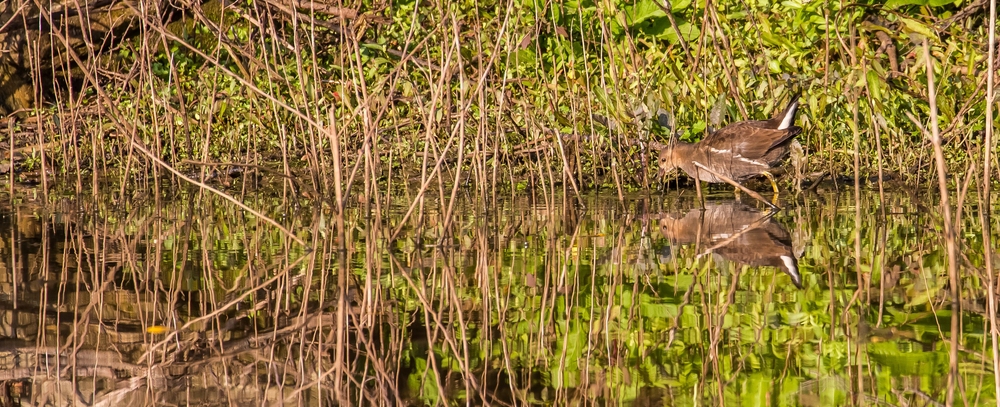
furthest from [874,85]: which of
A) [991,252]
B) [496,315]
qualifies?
[496,315]

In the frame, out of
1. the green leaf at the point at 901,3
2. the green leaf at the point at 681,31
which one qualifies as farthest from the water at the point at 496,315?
the green leaf at the point at 681,31

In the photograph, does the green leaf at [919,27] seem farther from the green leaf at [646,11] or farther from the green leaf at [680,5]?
the green leaf at [646,11]

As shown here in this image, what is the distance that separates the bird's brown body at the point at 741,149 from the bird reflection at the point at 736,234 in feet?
1.28

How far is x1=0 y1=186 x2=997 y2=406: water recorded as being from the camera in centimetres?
262

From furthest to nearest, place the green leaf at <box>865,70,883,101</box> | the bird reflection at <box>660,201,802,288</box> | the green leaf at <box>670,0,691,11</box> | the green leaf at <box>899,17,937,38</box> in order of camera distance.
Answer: the green leaf at <box>670,0,691,11</box>, the green leaf at <box>899,17,937,38</box>, the green leaf at <box>865,70,883,101</box>, the bird reflection at <box>660,201,802,288</box>

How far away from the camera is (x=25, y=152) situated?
841 cm

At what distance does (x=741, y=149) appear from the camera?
6605mm

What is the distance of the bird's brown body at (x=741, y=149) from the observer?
659 centimetres

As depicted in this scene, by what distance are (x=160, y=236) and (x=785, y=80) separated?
12.5ft

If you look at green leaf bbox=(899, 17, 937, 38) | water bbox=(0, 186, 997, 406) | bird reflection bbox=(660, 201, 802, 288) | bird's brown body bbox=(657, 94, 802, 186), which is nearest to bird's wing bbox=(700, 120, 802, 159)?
bird's brown body bbox=(657, 94, 802, 186)

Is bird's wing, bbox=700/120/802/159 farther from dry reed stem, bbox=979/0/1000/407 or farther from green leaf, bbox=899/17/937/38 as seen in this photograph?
dry reed stem, bbox=979/0/1000/407

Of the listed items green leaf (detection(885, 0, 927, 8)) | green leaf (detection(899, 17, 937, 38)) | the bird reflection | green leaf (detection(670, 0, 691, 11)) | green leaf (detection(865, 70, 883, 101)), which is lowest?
the bird reflection

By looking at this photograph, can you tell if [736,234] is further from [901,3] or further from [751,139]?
[901,3]

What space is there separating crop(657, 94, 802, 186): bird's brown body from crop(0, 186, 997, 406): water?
4.07 ft
